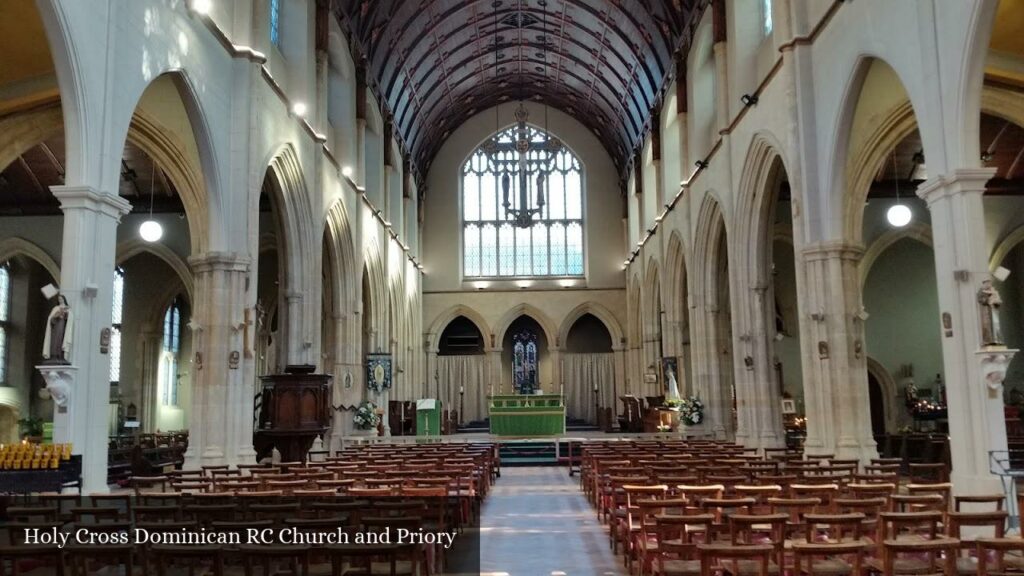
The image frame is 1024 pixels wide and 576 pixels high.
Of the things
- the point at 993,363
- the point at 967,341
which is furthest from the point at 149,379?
the point at 993,363

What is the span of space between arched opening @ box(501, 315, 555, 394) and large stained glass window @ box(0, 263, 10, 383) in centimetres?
2114

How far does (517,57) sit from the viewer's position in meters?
35.2

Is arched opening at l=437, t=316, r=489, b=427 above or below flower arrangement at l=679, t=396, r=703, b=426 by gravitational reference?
above

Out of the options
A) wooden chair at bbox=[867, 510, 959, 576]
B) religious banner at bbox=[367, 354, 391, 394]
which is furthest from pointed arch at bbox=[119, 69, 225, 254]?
wooden chair at bbox=[867, 510, 959, 576]

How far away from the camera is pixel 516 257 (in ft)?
132

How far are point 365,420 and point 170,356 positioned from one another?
10005mm

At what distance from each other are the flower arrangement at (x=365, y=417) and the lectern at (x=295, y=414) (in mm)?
6768

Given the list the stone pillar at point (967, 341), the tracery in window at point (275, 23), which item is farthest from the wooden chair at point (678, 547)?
the tracery in window at point (275, 23)

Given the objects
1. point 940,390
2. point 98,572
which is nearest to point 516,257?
point 940,390

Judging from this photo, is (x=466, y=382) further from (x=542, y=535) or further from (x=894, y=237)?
(x=542, y=535)

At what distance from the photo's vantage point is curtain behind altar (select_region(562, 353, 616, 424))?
129 ft

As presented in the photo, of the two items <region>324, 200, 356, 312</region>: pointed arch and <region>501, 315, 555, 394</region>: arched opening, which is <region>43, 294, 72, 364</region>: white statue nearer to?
<region>324, 200, 356, 312</region>: pointed arch

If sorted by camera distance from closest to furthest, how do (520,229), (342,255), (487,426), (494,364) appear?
(342,255) < (487,426) < (494,364) < (520,229)

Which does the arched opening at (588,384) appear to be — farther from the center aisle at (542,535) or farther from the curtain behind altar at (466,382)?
the center aisle at (542,535)
